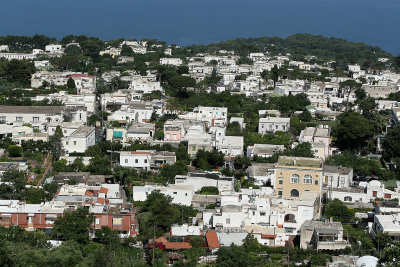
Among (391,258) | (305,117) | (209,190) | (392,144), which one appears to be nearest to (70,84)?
(305,117)

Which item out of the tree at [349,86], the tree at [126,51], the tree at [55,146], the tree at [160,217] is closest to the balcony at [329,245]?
the tree at [160,217]

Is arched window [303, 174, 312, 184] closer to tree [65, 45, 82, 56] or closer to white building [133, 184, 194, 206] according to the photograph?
Result: white building [133, 184, 194, 206]

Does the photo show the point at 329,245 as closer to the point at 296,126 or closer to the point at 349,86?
the point at 296,126

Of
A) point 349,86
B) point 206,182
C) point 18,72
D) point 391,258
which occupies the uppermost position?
point 18,72

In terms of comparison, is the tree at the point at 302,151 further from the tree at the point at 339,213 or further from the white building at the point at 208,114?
the white building at the point at 208,114

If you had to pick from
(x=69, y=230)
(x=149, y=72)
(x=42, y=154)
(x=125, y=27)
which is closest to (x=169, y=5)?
(x=125, y=27)
